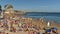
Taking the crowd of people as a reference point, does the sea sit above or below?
above

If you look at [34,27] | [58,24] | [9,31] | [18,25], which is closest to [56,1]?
[58,24]

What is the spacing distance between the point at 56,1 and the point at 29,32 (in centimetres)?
61

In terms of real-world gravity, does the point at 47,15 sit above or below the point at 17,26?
above

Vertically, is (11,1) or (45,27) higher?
(11,1)

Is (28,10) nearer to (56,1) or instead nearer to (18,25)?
(18,25)

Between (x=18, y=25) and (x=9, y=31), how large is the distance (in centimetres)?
16

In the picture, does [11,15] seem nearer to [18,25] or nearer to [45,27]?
[18,25]

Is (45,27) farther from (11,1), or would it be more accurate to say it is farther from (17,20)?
(11,1)

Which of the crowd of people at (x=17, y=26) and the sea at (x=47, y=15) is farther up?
the sea at (x=47, y=15)

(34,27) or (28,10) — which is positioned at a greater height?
(28,10)

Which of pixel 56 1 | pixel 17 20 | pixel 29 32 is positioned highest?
pixel 56 1

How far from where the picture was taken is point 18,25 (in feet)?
8.29

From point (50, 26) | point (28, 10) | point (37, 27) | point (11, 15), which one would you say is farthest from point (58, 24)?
point (11, 15)

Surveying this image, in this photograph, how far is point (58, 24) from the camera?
7.95 ft
